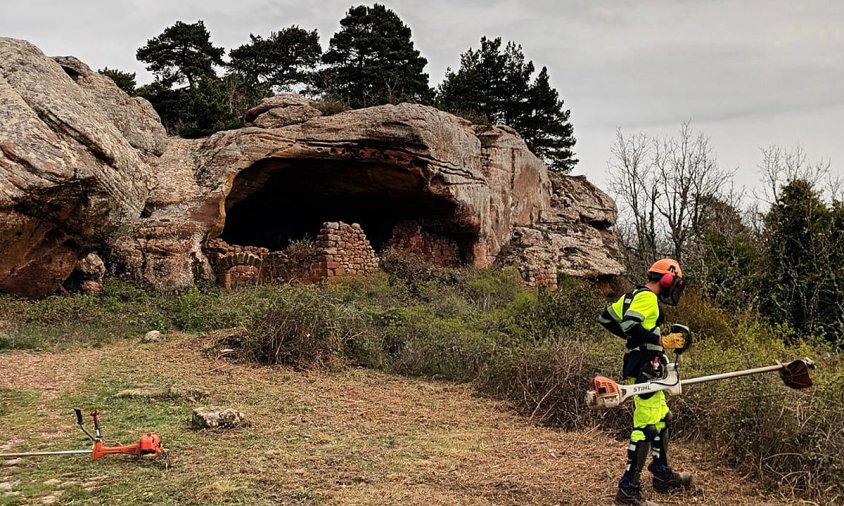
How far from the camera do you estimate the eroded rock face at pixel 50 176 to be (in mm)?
9227

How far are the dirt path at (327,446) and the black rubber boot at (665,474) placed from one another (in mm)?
112

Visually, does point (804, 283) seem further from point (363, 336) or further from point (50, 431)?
point (50, 431)

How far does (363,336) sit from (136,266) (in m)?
6.26

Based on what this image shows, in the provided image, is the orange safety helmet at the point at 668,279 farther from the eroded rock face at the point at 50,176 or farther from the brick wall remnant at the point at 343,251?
the brick wall remnant at the point at 343,251

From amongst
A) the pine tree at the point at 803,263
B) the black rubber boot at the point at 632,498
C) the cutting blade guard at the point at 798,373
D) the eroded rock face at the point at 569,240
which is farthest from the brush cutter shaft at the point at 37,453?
the eroded rock face at the point at 569,240

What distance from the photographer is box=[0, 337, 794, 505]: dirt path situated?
428 centimetres

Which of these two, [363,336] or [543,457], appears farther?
[363,336]

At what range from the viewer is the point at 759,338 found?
26.4 feet

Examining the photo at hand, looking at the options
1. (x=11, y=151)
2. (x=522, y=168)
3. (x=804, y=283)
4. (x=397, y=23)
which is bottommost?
(x=804, y=283)

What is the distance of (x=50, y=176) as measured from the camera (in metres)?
9.35

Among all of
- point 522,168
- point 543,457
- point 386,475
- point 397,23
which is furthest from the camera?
point 397,23

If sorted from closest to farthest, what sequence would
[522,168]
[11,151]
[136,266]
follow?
Result: [11,151], [136,266], [522,168]

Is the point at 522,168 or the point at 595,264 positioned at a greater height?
the point at 522,168

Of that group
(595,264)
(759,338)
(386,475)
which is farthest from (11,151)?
(595,264)
